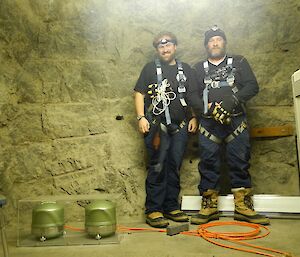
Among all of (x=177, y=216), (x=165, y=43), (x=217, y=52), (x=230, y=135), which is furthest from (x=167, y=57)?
(x=177, y=216)

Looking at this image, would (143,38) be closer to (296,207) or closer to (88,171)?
(88,171)

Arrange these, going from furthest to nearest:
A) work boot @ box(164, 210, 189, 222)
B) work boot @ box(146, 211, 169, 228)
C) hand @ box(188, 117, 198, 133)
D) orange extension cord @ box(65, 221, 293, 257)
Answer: hand @ box(188, 117, 198, 133)
work boot @ box(164, 210, 189, 222)
work boot @ box(146, 211, 169, 228)
orange extension cord @ box(65, 221, 293, 257)

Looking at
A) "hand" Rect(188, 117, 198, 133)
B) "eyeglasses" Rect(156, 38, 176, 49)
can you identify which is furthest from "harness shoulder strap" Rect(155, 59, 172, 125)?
"hand" Rect(188, 117, 198, 133)

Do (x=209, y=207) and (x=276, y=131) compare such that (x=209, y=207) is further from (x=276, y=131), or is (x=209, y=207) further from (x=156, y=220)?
(x=276, y=131)

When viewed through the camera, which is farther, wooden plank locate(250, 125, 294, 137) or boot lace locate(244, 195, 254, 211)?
wooden plank locate(250, 125, 294, 137)

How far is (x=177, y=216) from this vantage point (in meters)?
2.40

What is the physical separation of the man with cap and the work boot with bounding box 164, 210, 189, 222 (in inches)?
3.5

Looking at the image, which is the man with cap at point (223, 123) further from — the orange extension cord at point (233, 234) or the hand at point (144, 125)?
the hand at point (144, 125)

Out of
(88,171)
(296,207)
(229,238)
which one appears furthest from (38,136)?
(296,207)

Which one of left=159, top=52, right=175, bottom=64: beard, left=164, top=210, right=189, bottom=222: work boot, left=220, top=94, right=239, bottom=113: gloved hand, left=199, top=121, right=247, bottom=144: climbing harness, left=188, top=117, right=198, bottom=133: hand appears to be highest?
left=159, top=52, right=175, bottom=64: beard

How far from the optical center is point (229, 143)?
2457 mm

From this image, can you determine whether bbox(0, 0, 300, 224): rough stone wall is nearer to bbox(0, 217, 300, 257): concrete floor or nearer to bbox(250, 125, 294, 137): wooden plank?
bbox(250, 125, 294, 137): wooden plank

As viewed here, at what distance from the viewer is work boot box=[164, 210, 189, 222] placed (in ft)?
7.79

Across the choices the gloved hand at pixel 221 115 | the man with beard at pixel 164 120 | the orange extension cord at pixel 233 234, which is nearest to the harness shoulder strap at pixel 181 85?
the man with beard at pixel 164 120
